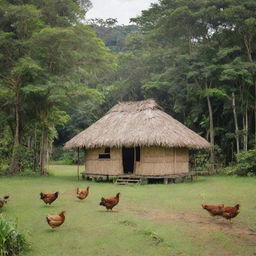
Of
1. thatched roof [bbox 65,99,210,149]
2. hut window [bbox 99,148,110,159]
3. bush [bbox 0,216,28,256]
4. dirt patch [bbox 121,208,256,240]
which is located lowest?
dirt patch [bbox 121,208,256,240]

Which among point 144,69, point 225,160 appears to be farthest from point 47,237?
point 144,69

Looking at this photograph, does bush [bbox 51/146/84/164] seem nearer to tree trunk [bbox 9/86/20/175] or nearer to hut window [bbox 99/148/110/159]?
tree trunk [bbox 9/86/20/175]

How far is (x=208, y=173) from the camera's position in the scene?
963 inches

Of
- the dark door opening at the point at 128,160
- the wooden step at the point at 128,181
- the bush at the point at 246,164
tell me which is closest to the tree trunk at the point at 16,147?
the dark door opening at the point at 128,160

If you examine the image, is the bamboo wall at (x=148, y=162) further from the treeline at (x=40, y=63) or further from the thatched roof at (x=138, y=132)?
the treeline at (x=40, y=63)

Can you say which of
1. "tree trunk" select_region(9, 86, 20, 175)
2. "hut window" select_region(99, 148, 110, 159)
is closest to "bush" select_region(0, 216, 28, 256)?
"hut window" select_region(99, 148, 110, 159)

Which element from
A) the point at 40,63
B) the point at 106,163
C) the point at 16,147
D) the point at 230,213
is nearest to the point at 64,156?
the point at 16,147

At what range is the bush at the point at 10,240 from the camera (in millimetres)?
6441

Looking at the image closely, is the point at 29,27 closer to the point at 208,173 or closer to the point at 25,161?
the point at 25,161

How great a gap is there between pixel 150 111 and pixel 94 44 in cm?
537

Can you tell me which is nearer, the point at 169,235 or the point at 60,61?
the point at 169,235

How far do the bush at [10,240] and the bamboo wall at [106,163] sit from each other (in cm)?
1359

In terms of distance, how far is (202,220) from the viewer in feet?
32.6

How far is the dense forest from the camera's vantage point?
71.6ft
